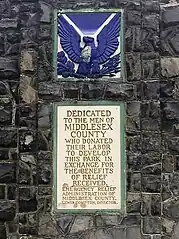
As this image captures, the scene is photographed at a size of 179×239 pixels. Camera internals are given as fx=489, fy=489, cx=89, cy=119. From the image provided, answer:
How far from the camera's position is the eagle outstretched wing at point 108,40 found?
578 centimetres

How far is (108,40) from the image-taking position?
580cm

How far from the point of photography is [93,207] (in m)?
5.61

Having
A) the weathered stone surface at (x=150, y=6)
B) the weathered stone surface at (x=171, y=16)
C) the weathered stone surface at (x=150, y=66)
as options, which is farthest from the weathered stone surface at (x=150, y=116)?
the weathered stone surface at (x=150, y=6)

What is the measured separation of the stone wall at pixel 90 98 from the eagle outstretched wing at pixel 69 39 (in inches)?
5.6

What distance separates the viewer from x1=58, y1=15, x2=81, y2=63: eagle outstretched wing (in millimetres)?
5797

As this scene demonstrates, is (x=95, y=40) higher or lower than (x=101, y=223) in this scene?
higher

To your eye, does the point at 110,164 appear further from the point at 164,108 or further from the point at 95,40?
the point at 95,40

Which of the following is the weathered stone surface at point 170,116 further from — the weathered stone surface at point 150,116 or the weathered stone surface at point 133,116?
the weathered stone surface at point 133,116

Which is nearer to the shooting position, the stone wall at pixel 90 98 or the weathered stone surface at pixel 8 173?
the stone wall at pixel 90 98

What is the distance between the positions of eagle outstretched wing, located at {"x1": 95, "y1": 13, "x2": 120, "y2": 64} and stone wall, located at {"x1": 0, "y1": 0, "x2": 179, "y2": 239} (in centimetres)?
13

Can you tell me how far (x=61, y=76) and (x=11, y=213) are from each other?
1.71 m

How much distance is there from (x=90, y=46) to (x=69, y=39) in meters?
0.27

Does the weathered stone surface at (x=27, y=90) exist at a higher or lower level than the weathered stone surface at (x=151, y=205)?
higher

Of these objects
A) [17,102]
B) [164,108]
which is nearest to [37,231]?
[17,102]
